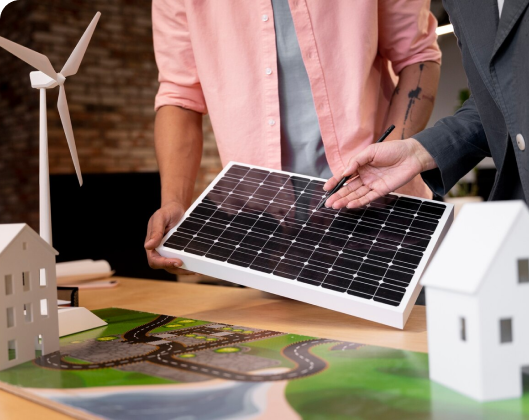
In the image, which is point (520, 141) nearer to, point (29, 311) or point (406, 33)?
point (406, 33)

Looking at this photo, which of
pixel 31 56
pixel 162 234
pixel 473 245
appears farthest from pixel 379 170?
pixel 31 56

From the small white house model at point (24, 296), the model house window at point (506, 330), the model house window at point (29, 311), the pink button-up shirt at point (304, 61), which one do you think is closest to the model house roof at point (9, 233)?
the small white house model at point (24, 296)

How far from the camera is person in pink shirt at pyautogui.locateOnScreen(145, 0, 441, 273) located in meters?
1.56

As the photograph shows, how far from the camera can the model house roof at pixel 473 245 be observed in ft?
2.09

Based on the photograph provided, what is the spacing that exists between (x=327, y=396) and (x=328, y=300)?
38 centimetres

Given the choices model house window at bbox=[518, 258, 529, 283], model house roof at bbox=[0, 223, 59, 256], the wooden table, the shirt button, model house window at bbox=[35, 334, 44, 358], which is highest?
the shirt button

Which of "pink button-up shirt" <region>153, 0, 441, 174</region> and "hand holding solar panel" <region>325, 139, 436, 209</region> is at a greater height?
"pink button-up shirt" <region>153, 0, 441, 174</region>

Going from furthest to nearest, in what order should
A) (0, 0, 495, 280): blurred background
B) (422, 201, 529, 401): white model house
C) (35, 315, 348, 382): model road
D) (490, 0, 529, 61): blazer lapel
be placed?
(0, 0, 495, 280): blurred background, (490, 0, 529, 61): blazer lapel, (35, 315, 348, 382): model road, (422, 201, 529, 401): white model house

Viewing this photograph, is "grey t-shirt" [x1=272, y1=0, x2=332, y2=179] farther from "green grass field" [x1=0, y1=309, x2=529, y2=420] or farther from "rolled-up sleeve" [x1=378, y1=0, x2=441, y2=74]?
"green grass field" [x1=0, y1=309, x2=529, y2=420]

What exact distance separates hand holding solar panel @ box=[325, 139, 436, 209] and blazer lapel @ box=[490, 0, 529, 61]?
28cm

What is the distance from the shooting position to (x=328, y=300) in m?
1.07

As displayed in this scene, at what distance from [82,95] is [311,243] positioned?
5.47m

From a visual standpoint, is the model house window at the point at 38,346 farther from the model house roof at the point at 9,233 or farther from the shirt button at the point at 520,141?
Answer: the shirt button at the point at 520,141

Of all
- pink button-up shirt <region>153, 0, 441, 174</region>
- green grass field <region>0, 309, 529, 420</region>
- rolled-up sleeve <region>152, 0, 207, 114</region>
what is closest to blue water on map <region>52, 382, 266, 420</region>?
green grass field <region>0, 309, 529, 420</region>
